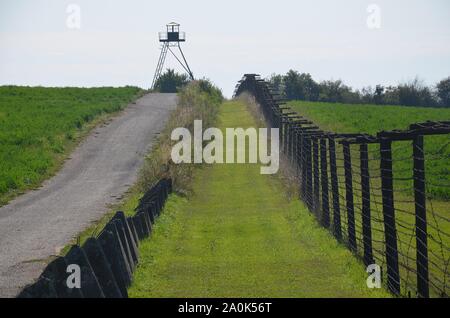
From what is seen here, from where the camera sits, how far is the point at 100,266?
1135cm

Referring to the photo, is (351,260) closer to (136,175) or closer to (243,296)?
(243,296)

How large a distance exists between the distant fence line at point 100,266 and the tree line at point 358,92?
85490 millimetres

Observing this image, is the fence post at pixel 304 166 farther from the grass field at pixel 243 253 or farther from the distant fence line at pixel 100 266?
the distant fence line at pixel 100 266

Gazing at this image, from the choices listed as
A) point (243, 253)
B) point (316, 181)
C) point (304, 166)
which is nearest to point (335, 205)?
point (243, 253)

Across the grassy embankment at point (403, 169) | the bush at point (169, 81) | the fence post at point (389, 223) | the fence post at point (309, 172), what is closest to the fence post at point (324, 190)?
the grassy embankment at point (403, 169)

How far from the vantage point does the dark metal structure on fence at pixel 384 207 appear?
1212 cm

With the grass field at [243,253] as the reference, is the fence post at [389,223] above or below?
above

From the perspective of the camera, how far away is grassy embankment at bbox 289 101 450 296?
689 inches

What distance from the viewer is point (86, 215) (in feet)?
74.3

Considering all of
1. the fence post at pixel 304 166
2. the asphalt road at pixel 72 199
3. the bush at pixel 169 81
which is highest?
the bush at pixel 169 81

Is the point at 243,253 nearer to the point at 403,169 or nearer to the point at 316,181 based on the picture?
the point at 316,181

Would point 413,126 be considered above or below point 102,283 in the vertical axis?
above
